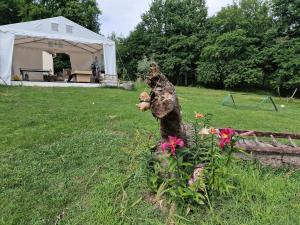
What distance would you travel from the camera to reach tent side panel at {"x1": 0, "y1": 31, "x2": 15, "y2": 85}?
29.6 feet

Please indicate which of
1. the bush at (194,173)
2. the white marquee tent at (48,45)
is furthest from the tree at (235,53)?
the bush at (194,173)

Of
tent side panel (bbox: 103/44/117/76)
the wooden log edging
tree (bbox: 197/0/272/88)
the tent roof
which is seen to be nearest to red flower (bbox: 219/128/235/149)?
the wooden log edging

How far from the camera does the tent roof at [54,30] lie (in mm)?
9422

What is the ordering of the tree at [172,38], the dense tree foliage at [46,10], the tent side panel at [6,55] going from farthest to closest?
the tree at [172,38], the dense tree foliage at [46,10], the tent side panel at [6,55]

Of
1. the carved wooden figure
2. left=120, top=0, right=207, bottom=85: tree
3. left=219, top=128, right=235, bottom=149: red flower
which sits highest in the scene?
left=120, top=0, right=207, bottom=85: tree

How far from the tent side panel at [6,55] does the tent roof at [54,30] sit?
0.23 metres

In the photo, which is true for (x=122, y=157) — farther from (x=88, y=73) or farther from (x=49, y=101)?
(x=88, y=73)

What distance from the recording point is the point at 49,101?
645 centimetres

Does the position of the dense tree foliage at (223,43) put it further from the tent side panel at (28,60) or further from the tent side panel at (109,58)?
the tent side panel at (109,58)

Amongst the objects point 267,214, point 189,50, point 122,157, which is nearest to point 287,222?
point 267,214

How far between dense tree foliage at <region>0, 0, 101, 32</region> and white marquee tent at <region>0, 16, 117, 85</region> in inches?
313

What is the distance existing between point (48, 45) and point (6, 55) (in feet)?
16.1

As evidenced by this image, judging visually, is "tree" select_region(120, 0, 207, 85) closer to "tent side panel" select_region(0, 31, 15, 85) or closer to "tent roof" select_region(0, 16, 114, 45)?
"tent roof" select_region(0, 16, 114, 45)

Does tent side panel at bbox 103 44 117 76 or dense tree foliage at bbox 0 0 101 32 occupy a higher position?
dense tree foliage at bbox 0 0 101 32
